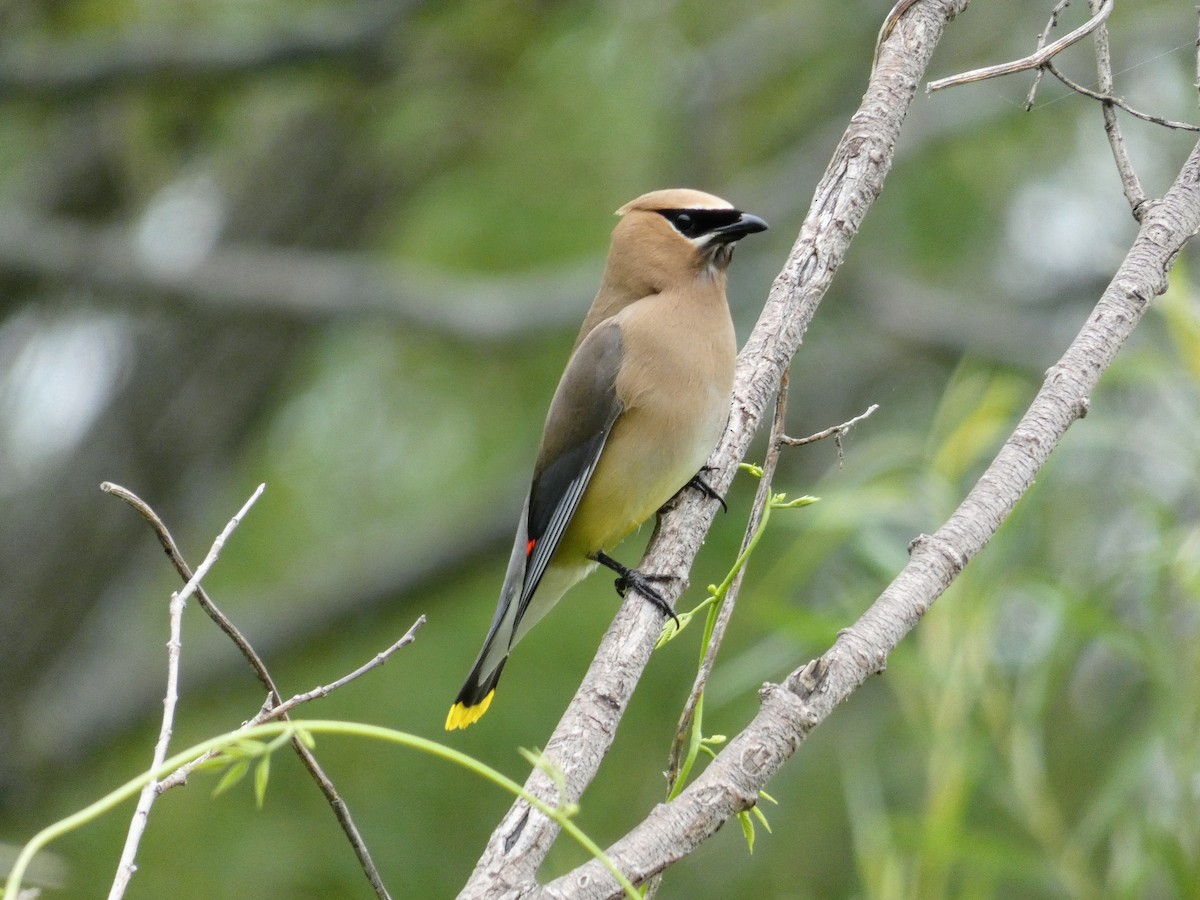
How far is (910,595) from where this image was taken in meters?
2.16

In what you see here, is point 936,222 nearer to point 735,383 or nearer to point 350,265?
point 350,265

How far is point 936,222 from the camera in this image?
823 centimetres

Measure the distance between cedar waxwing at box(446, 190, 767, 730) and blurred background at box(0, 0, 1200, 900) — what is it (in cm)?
Answer: 149

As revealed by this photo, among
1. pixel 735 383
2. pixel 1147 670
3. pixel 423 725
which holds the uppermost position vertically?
pixel 735 383

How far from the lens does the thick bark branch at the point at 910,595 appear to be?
190 cm

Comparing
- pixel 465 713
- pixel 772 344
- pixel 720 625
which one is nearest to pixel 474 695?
pixel 465 713

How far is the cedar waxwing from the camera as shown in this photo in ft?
12.7

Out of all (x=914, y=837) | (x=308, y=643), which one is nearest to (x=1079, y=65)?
(x=308, y=643)

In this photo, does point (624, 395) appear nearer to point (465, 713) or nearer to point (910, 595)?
point (465, 713)

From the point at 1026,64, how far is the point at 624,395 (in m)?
1.84

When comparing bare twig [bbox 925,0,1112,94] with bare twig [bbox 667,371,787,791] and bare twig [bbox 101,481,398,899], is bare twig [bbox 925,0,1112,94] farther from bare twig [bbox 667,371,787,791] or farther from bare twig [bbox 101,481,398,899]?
bare twig [bbox 101,481,398,899]

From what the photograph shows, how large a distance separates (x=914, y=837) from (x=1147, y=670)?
59cm

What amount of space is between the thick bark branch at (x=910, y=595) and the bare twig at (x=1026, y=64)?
270mm

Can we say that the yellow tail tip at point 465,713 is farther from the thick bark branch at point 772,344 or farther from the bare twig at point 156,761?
the bare twig at point 156,761
